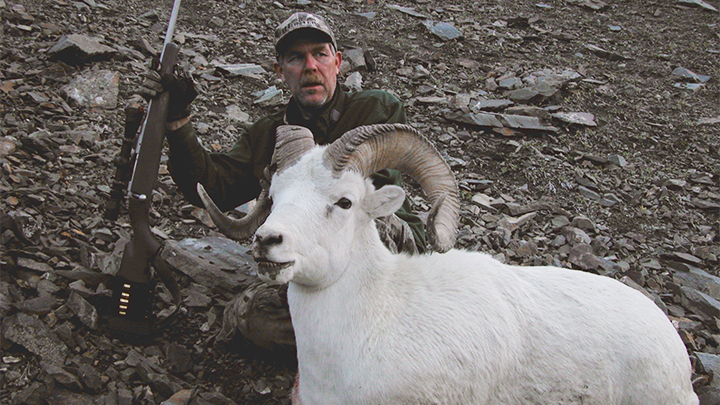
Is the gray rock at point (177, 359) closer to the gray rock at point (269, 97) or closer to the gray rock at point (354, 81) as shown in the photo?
the gray rock at point (269, 97)

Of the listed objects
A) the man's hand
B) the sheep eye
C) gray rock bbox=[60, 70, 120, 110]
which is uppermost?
the man's hand

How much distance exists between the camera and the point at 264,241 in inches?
119

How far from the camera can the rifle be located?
4.67 meters

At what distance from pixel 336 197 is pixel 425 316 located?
94 centimetres

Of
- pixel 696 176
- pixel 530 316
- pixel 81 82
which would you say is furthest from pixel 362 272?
pixel 696 176

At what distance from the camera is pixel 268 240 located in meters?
3.04

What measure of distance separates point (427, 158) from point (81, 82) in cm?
698

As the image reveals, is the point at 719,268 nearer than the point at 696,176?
Yes

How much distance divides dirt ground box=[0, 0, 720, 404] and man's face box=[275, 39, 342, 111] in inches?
87.6

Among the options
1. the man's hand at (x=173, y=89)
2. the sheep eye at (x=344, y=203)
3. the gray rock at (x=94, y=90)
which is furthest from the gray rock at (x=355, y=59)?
the sheep eye at (x=344, y=203)

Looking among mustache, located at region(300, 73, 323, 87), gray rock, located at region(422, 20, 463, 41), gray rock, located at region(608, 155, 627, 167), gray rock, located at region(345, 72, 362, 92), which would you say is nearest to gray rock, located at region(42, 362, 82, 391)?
mustache, located at region(300, 73, 323, 87)

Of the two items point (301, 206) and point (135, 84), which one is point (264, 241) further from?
point (135, 84)

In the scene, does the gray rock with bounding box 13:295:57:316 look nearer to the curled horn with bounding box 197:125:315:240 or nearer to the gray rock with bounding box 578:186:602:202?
the curled horn with bounding box 197:125:315:240

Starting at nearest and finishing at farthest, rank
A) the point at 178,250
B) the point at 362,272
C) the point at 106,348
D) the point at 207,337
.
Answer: the point at 362,272 → the point at 106,348 → the point at 207,337 → the point at 178,250
